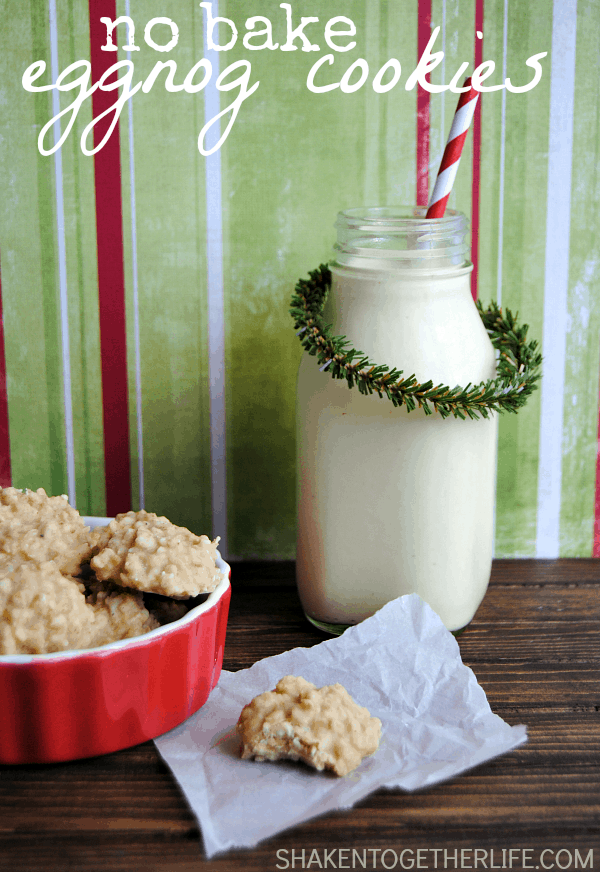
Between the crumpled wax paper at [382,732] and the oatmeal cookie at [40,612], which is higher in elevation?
the oatmeal cookie at [40,612]

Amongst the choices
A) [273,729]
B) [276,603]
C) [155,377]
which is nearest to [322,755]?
[273,729]

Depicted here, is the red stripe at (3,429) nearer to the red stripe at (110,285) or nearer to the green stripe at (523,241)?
the red stripe at (110,285)

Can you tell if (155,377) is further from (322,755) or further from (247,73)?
(322,755)

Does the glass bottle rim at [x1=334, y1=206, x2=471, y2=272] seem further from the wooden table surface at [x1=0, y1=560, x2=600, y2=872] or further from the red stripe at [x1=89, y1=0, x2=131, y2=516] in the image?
the wooden table surface at [x1=0, y1=560, x2=600, y2=872]

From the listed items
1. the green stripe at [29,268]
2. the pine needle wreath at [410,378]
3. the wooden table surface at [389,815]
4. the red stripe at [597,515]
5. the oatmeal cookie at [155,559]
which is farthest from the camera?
the red stripe at [597,515]

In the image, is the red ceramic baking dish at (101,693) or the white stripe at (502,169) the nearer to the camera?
the red ceramic baking dish at (101,693)

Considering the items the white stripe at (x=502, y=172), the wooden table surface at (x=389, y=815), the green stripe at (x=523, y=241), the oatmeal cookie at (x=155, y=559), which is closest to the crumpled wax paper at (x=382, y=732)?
the wooden table surface at (x=389, y=815)
